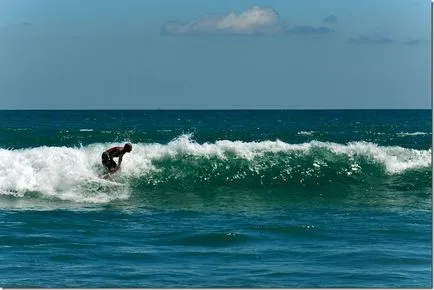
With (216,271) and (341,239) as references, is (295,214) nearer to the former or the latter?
(341,239)

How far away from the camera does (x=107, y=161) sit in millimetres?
18062

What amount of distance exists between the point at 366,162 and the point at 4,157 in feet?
32.1

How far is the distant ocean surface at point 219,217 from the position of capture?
10.5m

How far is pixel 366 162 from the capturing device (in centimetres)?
2197

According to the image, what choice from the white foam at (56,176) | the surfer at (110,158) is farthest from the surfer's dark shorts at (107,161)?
the white foam at (56,176)

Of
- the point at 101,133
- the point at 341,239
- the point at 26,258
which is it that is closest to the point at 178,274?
the point at 26,258

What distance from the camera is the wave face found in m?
18.1

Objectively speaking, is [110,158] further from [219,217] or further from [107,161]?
[219,217]

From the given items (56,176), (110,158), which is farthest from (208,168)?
(56,176)

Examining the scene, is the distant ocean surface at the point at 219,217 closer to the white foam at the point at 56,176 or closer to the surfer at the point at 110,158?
the white foam at the point at 56,176

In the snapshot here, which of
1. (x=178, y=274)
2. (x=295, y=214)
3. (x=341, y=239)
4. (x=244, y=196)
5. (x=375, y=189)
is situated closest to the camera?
(x=178, y=274)

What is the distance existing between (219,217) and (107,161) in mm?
4085

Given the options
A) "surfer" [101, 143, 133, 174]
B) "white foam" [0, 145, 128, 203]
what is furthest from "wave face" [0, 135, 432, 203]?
"surfer" [101, 143, 133, 174]

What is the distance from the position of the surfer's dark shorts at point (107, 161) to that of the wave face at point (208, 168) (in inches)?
16.5
